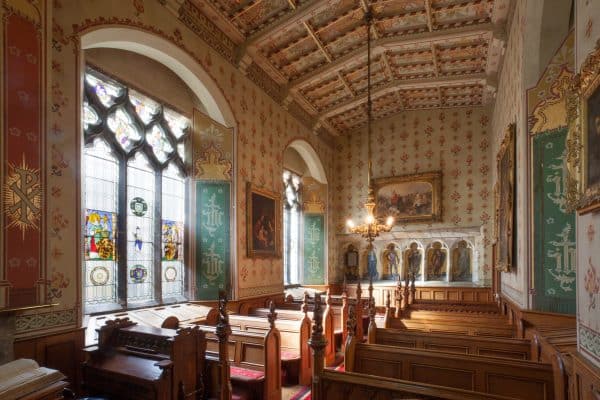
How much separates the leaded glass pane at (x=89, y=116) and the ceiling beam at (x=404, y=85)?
22.4 ft

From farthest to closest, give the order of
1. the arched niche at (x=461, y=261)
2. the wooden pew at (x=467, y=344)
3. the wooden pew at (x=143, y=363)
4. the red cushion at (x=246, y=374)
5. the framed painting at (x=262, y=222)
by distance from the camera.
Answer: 1. the arched niche at (x=461, y=261)
2. the framed painting at (x=262, y=222)
3. the red cushion at (x=246, y=374)
4. the wooden pew at (x=467, y=344)
5. the wooden pew at (x=143, y=363)

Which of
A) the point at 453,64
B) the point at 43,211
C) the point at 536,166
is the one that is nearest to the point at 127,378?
the point at 43,211

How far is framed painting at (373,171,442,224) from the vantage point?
39.4ft

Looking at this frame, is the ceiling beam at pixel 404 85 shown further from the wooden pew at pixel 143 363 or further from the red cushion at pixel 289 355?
the wooden pew at pixel 143 363

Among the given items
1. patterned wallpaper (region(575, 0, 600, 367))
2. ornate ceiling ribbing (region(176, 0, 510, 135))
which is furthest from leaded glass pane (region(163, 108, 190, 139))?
patterned wallpaper (region(575, 0, 600, 367))

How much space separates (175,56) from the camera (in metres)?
6.47

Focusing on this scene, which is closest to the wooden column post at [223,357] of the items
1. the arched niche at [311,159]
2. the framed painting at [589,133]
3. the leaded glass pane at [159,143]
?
the framed painting at [589,133]

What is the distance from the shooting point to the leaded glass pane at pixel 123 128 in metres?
6.30

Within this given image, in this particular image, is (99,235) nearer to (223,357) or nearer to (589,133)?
(223,357)

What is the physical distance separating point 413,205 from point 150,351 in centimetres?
984

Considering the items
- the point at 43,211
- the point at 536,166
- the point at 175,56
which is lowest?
the point at 43,211

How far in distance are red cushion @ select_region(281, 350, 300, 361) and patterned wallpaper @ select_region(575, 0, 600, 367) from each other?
12.9 ft

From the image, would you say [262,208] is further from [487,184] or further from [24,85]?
[487,184]

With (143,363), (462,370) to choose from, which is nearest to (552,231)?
(462,370)
